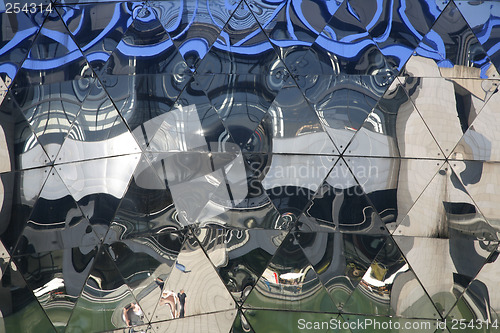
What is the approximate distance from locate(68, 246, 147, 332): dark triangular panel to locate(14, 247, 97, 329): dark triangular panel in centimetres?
11

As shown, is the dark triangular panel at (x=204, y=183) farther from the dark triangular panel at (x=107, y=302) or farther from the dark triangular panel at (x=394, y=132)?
the dark triangular panel at (x=394, y=132)

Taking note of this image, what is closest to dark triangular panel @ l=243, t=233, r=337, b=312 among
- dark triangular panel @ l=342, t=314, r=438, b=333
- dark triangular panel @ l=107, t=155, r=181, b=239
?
dark triangular panel @ l=342, t=314, r=438, b=333

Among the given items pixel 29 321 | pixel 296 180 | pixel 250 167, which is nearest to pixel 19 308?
pixel 29 321

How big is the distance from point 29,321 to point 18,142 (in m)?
→ 2.50

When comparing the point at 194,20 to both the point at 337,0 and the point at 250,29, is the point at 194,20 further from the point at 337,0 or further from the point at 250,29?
the point at 337,0

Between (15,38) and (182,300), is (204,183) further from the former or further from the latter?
(15,38)

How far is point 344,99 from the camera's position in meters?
7.36

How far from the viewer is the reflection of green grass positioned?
7.40 metres

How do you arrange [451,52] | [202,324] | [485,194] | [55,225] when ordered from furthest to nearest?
[55,225], [202,324], [451,52], [485,194]

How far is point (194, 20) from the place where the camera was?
24.7ft

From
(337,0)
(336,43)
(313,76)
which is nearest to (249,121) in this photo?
(313,76)

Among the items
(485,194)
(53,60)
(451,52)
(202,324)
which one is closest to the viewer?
(485,194)

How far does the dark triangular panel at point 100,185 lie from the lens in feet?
24.4

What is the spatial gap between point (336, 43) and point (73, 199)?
422 centimetres
